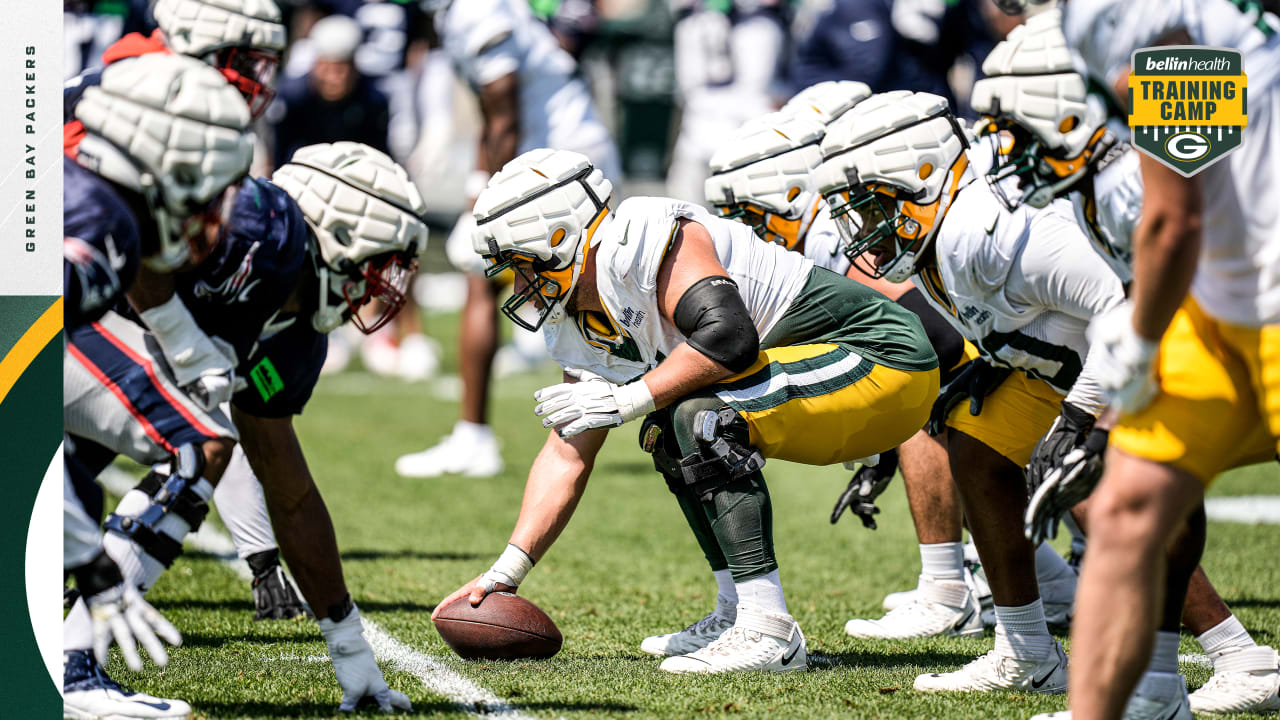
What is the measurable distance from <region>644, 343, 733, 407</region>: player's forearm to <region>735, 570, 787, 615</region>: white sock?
0.58m

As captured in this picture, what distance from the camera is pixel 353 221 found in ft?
12.9

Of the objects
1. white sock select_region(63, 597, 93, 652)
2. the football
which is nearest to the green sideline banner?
white sock select_region(63, 597, 93, 652)

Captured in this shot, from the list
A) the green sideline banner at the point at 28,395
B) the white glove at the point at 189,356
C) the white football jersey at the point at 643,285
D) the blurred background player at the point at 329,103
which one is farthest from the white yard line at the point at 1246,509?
the blurred background player at the point at 329,103

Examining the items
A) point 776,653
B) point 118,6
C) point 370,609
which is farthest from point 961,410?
point 118,6

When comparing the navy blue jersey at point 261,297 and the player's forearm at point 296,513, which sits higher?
the navy blue jersey at point 261,297

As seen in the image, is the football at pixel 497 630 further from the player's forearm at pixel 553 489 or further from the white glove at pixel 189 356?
the white glove at pixel 189 356

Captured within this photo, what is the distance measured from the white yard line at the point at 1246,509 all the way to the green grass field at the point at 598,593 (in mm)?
153

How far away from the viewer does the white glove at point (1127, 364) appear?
2844mm

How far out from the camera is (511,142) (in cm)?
840

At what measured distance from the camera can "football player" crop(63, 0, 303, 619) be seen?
4.75 meters

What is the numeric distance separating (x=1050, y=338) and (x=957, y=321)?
0.32 metres

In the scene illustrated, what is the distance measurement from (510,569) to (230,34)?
195 centimetres

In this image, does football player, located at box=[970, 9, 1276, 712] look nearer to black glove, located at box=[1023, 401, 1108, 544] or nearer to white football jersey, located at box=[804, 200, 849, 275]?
black glove, located at box=[1023, 401, 1108, 544]

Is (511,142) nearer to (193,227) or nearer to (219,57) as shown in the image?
(219,57)
